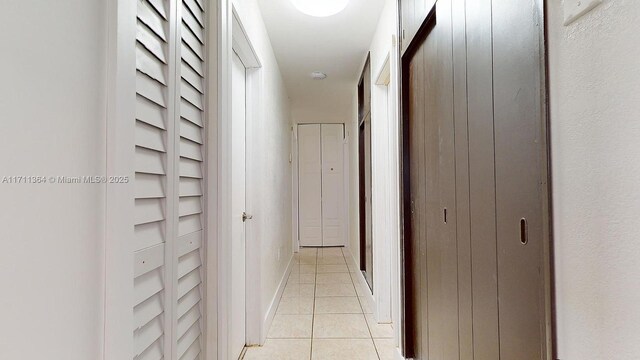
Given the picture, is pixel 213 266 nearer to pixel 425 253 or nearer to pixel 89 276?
pixel 89 276

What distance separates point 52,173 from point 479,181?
1049 mm

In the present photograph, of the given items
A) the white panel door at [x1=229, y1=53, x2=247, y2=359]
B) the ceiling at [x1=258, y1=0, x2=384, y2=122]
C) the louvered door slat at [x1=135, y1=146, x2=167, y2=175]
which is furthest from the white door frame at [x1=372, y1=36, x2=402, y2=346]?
the louvered door slat at [x1=135, y1=146, x2=167, y2=175]

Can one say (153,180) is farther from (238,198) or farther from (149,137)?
(238,198)

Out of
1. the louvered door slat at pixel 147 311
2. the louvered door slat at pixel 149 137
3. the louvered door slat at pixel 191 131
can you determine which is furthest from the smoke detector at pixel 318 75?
the louvered door slat at pixel 147 311

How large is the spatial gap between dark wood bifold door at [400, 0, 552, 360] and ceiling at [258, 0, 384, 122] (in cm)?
104

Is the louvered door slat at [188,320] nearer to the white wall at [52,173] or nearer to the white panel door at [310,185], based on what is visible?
the white wall at [52,173]

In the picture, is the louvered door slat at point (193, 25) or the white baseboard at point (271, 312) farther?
the white baseboard at point (271, 312)

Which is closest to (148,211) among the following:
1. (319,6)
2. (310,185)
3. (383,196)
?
(319,6)

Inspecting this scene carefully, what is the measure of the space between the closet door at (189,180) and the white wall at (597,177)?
99 centimetres

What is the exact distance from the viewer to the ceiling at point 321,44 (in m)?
2.58

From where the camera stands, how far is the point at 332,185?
6586 millimetres

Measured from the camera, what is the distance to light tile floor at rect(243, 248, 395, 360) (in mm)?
2371

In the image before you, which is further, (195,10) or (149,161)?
(195,10)

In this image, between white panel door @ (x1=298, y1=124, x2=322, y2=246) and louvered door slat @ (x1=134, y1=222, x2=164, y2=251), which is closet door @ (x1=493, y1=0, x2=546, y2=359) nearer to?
louvered door slat @ (x1=134, y1=222, x2=164, y2=251)
